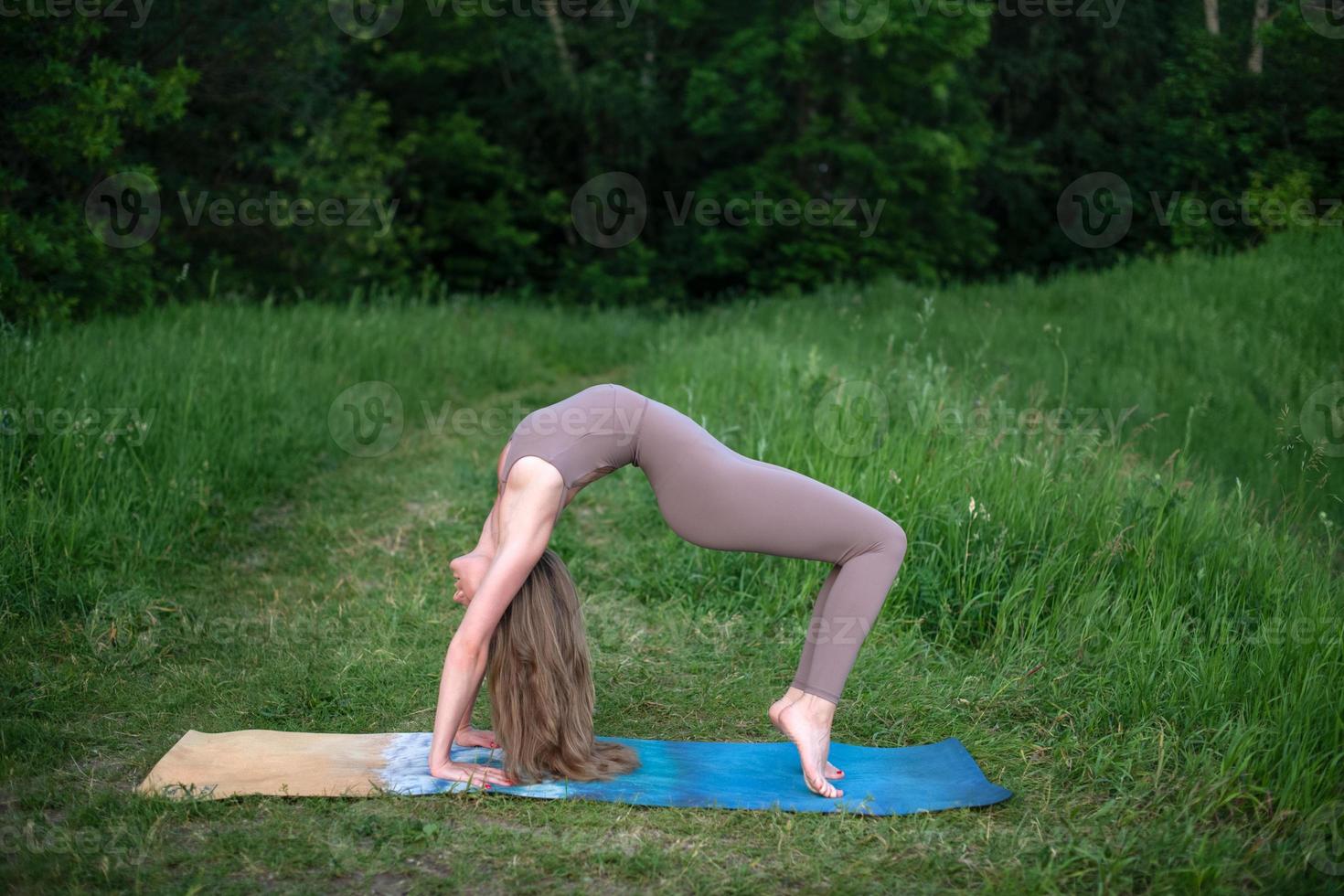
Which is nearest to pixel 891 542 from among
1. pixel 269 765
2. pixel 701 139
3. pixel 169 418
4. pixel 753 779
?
pixel 753 779

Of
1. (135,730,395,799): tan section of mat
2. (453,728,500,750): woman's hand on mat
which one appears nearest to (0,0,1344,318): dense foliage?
(135,730,395,799): tan section of mat

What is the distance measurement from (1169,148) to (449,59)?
11257 mm

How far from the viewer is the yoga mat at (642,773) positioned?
332cm

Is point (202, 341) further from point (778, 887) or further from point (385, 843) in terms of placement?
point (778, 887)

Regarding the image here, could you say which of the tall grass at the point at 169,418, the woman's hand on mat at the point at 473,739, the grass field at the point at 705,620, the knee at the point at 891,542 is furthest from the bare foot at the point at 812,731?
the tall grass at the point at 169,418

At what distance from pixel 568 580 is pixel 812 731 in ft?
2.88

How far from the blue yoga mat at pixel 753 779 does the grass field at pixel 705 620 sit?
0.06 metres

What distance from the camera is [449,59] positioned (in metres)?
16.1

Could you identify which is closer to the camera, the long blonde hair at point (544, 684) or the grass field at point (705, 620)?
the grass field at point (705, 620)

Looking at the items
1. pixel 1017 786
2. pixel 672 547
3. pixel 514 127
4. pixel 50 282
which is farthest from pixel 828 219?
pixel 1017 786

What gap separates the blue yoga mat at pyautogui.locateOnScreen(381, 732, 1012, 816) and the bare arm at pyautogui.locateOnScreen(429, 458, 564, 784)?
0.95ft

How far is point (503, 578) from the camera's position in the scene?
10.7ft

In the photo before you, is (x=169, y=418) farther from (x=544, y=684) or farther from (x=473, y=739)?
(x=544, y=684)

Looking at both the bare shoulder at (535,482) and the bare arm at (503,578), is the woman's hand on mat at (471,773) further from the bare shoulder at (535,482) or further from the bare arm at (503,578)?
A: the bare shoulder at (535,482)
